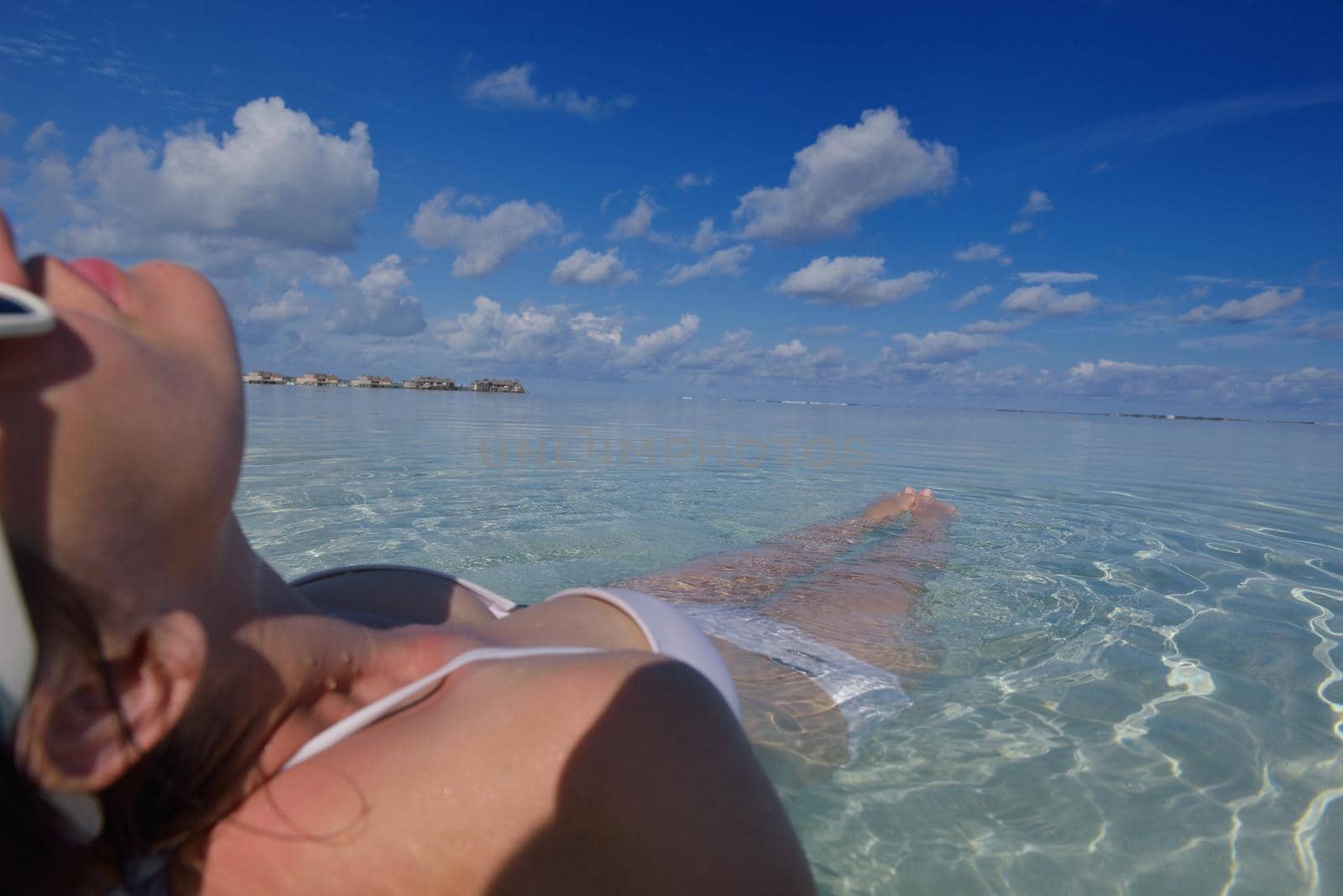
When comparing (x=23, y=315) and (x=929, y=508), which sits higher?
(x=23, y=315)

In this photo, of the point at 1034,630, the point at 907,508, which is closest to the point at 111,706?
the point at 1034,630

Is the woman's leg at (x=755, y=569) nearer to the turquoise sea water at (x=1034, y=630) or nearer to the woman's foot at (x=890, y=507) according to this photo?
the woman's foot at (x=890, y=507)

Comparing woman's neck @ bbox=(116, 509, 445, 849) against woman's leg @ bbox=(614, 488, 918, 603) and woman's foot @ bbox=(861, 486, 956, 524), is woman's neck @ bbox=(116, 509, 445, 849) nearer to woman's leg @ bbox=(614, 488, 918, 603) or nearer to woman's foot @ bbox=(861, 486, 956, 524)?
woman's leg @ bbox=(614, 488, 918, 603)

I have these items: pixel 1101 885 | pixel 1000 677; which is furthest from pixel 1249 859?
pixel 1000 677

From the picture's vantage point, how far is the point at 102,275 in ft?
3.74

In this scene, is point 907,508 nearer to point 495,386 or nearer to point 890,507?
point 890,507

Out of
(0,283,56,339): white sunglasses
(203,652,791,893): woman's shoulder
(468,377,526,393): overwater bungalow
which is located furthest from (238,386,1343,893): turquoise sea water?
(468,377,526,393): overwater bungalow

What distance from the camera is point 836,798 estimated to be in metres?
2.37

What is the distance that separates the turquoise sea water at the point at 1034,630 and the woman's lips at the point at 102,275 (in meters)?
2.22

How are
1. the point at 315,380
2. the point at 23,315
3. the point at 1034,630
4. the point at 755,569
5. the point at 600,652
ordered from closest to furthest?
the point at 23,315
the point at 600,652
the point at 1034,630
the point at 755,569
the point at 315,380

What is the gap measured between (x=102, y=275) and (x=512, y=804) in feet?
3.56

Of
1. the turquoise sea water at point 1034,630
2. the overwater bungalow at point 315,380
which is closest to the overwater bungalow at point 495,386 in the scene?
the overwater bungalow at point 315,380

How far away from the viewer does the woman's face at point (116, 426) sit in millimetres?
847

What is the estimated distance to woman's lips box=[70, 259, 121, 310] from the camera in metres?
1.11
